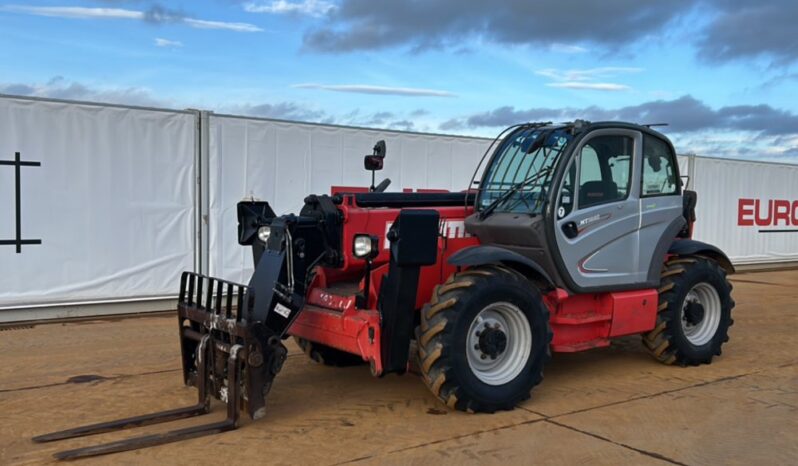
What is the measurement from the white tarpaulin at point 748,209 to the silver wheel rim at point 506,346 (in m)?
12.6

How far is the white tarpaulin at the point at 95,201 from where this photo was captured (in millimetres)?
9531

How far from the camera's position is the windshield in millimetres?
6348

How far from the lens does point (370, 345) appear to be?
5.32m

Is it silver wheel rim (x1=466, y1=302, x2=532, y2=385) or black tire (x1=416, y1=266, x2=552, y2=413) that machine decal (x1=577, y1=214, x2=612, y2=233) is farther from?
silver wheel rim (x1=466, y1=302, x2=532, y2=385)

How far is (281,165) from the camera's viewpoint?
11273 millimetres

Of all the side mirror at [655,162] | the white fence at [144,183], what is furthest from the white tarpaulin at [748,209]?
the side mirror at [655,162]

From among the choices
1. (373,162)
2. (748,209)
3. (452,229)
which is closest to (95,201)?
(373,162)

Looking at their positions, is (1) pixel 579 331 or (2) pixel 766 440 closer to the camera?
(2) pixel 766 440

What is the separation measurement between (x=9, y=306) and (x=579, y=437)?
25.3ft

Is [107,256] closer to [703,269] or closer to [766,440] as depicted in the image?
[703,269]

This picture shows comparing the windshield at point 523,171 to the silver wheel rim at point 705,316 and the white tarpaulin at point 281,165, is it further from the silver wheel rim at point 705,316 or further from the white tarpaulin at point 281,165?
the white tarpaulin at point 281,165

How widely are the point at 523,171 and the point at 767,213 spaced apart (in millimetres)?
14796

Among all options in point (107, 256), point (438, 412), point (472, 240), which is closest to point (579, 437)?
point (438, 412)

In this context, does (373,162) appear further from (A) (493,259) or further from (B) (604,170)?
(B) (604,170)
